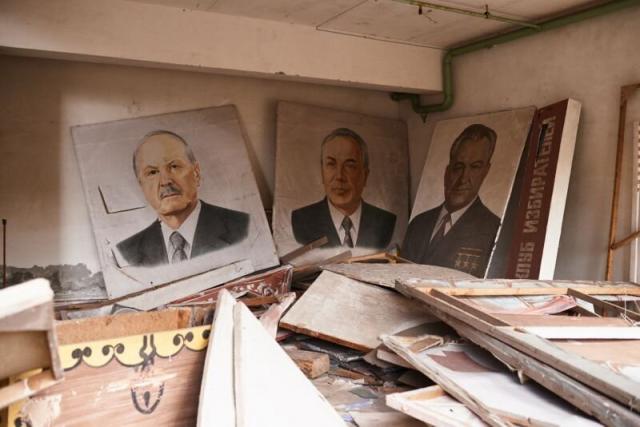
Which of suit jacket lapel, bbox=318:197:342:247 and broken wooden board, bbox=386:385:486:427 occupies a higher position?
suit jacket lapel, bbox=318:197:342:247

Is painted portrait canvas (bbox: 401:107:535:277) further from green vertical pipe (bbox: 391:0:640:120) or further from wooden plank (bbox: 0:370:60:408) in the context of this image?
wooden plank (bbox: 0:370:60:408)

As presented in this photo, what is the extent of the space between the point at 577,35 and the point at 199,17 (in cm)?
287

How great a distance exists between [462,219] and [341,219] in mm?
1232

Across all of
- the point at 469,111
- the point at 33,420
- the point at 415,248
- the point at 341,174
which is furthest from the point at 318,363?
the point at 469,111

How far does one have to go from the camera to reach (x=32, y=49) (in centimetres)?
351

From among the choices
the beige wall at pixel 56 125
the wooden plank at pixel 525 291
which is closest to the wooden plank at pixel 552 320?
the wooden plank at pixel 525 291

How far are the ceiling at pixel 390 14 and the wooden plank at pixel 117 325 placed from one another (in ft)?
8.42

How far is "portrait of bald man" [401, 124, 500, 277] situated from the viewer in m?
4.32

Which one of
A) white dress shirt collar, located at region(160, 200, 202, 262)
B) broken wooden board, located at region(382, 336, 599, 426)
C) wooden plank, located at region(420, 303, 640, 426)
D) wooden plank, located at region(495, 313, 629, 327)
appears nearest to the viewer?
wooden plank, located at region(420, 303, 640, 426)

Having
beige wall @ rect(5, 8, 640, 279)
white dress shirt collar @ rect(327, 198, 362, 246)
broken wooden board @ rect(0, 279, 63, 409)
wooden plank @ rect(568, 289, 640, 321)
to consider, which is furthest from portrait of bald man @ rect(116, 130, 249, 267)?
broken wooden board @ rect(0, 279, 63, 409)

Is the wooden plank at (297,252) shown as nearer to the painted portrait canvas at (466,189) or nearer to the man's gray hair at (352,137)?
the painted portrait canvas at (466,189)

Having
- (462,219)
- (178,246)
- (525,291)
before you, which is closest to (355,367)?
(525,291)

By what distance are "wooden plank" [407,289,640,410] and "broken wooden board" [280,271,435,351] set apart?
2.27 feet

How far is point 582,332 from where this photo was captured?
7.66 feet
